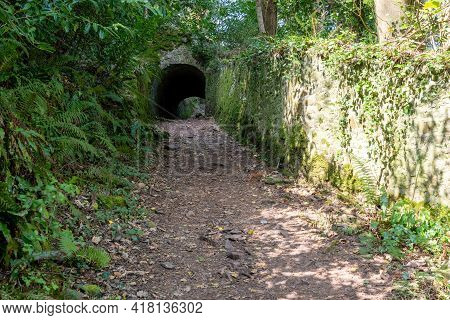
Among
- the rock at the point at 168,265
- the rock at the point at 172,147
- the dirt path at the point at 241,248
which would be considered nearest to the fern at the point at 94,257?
the dirt path at the point at 241,248

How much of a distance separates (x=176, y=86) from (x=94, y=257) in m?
18.9

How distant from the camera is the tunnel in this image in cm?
1762

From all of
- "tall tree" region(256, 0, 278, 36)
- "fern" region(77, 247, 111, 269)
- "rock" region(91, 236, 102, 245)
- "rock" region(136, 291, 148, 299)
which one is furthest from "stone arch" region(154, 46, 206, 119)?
"rock" region(136, 291, 148, 299)

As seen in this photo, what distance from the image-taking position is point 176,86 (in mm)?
21953

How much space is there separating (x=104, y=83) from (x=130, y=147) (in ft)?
Answer: 4.49

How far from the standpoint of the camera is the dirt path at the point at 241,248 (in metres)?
3.81

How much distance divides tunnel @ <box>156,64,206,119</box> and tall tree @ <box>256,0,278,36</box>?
499cm

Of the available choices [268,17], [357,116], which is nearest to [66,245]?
[357,116]

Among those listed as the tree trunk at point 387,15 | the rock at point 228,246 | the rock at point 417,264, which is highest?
the tree trunk at point 387,15

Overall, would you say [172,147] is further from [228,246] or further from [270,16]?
[270,16]

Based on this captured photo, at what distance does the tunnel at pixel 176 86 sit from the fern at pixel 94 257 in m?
11.4

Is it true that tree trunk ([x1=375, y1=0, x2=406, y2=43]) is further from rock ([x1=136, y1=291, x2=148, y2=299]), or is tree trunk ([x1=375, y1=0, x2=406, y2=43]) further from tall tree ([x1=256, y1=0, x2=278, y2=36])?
tall tree ([x1=256, y1=0, x2=278, y2=36])

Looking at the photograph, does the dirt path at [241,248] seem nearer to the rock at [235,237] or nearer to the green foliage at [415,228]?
the rock at [235,237]

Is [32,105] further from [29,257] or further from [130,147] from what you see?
[130,147]
